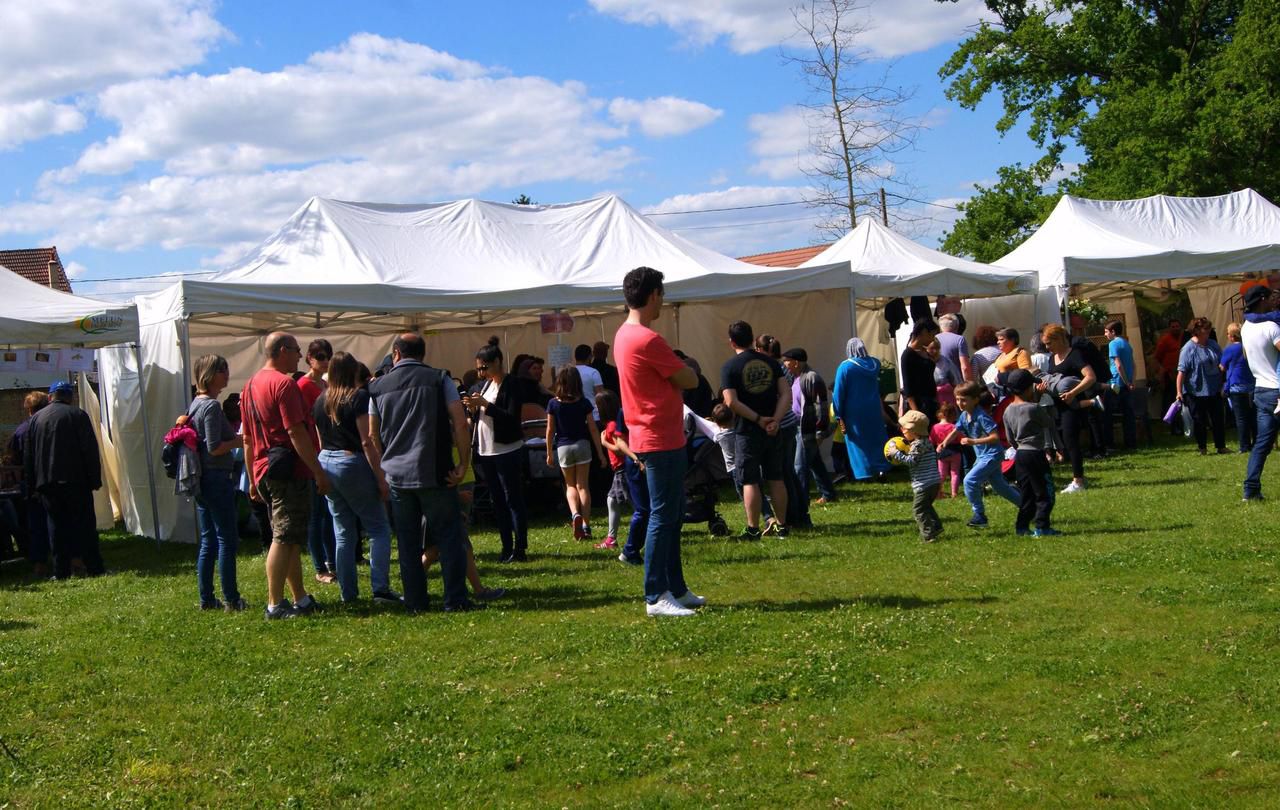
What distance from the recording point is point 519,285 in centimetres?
1282

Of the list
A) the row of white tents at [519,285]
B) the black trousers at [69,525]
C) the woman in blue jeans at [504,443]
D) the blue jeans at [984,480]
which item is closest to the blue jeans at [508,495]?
the woman in blue jeans at [504,443]

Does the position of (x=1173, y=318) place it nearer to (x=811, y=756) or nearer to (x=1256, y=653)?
(x=1256, y=653)

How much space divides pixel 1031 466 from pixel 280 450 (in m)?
5.16

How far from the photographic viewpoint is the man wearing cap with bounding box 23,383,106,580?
10.1 metres

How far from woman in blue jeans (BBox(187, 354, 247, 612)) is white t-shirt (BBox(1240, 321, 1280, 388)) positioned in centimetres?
755

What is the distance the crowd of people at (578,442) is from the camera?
270 inches

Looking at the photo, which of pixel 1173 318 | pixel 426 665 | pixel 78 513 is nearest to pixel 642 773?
pixel 426 665

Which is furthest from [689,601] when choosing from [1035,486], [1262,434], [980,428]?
[1262,434]

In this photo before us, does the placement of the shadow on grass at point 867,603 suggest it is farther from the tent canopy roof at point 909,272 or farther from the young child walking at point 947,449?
the tent canopy roof at point 909,272

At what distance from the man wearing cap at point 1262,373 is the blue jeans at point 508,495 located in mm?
5632

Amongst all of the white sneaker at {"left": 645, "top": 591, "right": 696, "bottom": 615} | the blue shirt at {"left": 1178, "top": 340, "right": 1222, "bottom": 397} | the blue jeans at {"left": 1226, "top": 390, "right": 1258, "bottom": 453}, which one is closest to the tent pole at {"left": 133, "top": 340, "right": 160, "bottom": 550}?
the white sneaker at {"left": 645, "top": 591, "right": 696, "bottom": 615}

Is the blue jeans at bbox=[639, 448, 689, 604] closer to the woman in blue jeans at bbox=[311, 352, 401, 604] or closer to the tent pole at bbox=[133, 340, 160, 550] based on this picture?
the woman in blue jeans at bbox=[311, 352, 401, 604]

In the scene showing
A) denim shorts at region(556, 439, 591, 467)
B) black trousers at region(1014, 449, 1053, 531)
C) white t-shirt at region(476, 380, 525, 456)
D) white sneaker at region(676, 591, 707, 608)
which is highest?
white t-shirt at region(476, 380, 525, 456)

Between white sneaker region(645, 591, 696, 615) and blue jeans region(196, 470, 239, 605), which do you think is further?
blue jeans region(196, 470, 239, 605)
